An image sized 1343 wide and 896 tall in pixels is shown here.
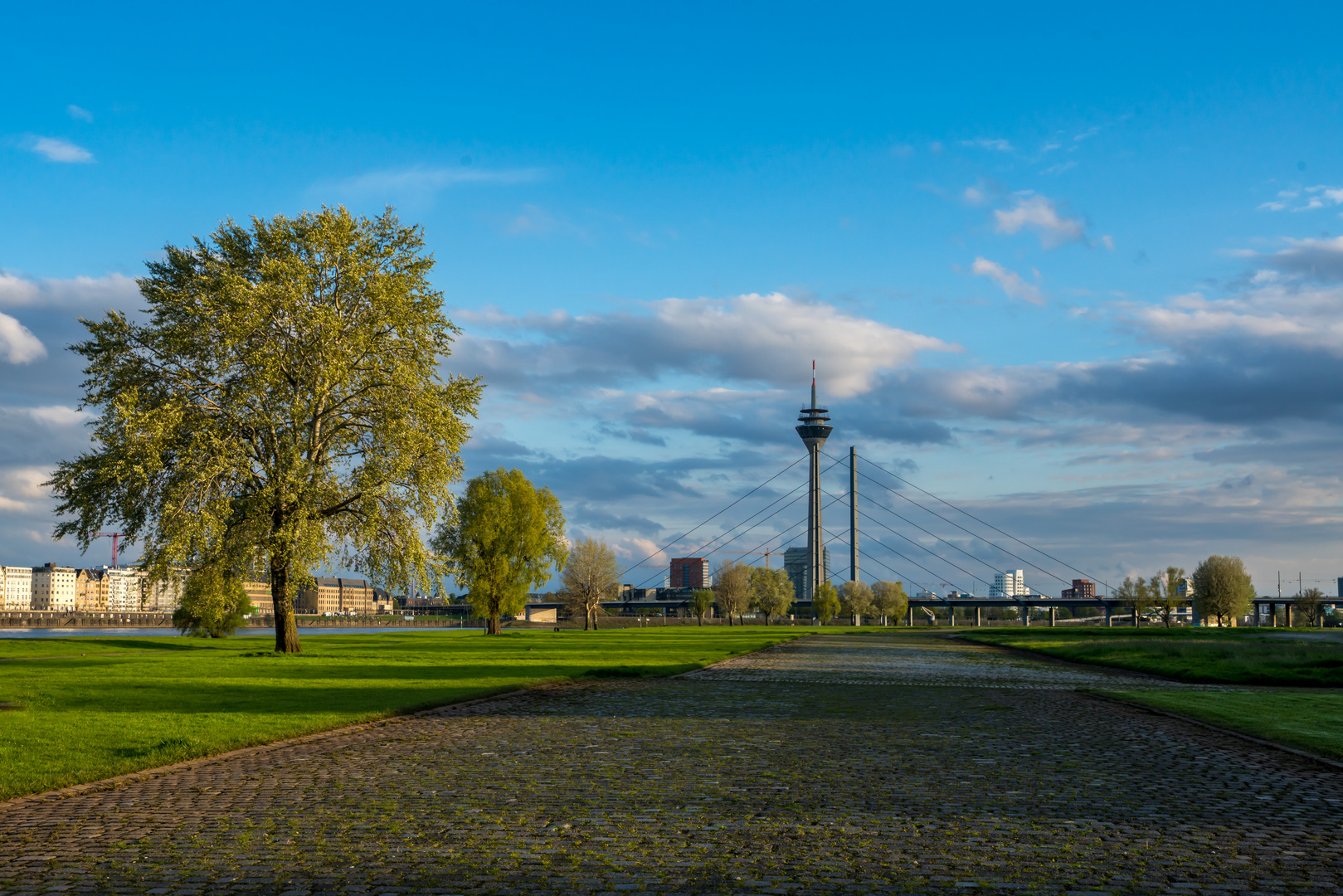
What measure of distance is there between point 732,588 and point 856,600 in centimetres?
3178

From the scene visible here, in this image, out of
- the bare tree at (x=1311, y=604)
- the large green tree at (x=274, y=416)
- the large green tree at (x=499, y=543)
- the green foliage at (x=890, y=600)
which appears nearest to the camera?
the large green tree at (x=274, y=416)

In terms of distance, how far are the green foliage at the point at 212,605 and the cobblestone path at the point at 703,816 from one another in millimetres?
18291

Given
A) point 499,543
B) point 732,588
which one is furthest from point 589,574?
point 732,588

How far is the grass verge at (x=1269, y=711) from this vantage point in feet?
47.3

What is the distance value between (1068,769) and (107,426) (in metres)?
28.3

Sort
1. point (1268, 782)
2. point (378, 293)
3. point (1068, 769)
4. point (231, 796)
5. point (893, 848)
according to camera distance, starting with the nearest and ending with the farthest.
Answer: point (893, 848), point (231, 796), point (1268, 782), point (1068, 769), point (378, 293)

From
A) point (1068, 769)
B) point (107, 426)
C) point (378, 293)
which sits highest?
point (378, 293)

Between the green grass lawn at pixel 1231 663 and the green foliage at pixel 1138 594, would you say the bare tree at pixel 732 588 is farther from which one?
the green grass lawn at pixel 1231 663

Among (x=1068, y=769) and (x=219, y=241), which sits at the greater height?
(x=219, y=241)

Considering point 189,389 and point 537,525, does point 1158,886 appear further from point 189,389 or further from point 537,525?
point 537,525

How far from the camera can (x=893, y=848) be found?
Result: 23.9ft

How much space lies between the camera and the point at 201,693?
62.2 feet

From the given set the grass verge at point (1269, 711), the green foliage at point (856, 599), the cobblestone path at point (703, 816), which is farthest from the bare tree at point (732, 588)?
the cobblestone path at point (703, 816)

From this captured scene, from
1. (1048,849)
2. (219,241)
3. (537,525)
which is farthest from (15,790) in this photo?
(537,525)
